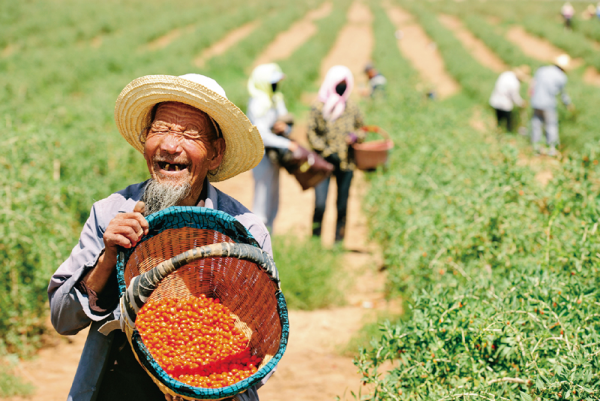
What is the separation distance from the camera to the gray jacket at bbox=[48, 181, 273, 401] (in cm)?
153

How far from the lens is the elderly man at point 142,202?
1527mm

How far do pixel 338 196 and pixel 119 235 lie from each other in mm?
4136

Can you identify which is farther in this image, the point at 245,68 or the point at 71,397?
the point at 245,68

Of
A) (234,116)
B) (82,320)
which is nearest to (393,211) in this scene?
(234,116)

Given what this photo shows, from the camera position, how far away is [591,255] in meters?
2.55

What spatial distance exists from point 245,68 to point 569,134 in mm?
11968

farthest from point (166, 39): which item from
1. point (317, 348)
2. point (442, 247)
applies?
point (442, 247)

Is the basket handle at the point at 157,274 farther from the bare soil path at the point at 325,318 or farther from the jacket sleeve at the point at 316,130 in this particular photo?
the jacket sleeve at the point at 316,130

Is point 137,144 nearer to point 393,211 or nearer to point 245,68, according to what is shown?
point 393,211

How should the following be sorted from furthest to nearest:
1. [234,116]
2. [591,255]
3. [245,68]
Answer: [245,68], [591,255], [234,116]

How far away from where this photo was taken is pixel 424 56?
24.9 metres

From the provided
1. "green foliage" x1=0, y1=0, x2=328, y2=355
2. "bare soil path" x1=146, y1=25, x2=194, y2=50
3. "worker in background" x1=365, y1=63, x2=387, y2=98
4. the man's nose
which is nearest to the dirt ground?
"green foliage" x1=0, y1=0, x2=328, y2=355

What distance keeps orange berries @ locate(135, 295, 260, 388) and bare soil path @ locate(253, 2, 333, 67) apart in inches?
768

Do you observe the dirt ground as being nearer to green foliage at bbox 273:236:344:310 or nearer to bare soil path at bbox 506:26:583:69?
green foliage at bbox 273:236:344:310
